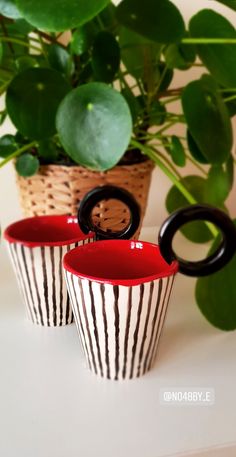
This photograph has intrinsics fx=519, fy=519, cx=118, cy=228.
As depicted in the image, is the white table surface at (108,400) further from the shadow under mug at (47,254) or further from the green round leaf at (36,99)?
the green round leaf at (36,99)

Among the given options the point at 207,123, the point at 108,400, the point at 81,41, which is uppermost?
the point at 81,41

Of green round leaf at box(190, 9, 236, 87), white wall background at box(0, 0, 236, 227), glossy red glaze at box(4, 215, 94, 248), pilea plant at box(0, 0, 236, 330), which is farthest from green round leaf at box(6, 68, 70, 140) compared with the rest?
white wall background at box(0, 0, 236, 227)

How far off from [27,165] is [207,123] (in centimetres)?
28

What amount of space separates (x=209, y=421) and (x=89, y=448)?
111mm

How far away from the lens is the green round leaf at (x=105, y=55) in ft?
2.18

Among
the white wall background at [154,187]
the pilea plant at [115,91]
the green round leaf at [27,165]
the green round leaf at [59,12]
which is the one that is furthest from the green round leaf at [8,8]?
the white wall background at [154,187]

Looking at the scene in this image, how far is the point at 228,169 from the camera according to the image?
0.83 metres

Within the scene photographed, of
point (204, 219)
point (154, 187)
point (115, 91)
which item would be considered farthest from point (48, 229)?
point (154, 187)

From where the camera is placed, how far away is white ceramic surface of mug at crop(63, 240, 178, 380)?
0.47 metres

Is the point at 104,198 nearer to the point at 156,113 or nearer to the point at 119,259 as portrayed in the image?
the point at 119,259

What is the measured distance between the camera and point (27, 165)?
77 cm

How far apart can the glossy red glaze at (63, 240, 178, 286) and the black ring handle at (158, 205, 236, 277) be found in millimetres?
81

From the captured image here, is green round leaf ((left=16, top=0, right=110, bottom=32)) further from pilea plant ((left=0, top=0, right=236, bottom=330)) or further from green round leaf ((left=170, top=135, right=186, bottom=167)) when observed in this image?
green round leaf ((left=170, top=135, right=186, bottom=167))

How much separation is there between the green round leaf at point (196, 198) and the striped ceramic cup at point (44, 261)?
0.91ft
